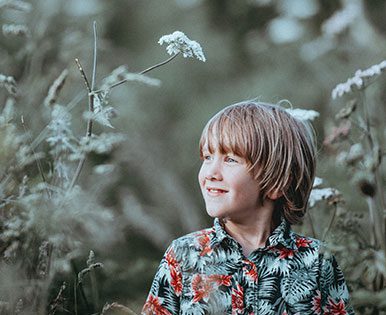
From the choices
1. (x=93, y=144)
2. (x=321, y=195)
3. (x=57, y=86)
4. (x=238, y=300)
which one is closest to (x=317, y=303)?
(x=238, y=300)

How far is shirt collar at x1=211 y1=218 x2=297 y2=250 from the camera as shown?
1.67m

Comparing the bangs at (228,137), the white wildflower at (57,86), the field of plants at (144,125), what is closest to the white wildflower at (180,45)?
the field of plants at (144,125)

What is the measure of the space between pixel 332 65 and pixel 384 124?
343 millimetres

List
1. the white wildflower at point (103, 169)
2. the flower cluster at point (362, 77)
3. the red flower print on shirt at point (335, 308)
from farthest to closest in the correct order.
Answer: the white wildflower at point (103, 169), the flower cluster at point (362, 77), the red flower print on shirt at point (335, 308)

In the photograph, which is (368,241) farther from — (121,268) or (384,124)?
(121,268)

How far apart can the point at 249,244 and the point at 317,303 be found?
18 cm

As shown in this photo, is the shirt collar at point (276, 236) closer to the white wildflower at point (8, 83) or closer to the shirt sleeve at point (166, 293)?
the shirt sleeve at point (166, 293)

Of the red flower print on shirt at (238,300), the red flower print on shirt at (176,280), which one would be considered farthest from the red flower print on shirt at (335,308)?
the red flower print on shirt at (176,280)

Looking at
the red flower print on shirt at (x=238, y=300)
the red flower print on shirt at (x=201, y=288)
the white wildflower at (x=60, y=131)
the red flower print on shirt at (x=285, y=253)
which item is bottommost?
the red flower print on shirt at (x=238, y=300)

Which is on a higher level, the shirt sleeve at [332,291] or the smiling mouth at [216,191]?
the smiling mouth at [216,191]

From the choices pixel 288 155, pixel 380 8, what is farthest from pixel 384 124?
pixel 288 155

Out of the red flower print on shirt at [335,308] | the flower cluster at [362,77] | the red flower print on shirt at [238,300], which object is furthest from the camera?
the flower cluster at [362,77]

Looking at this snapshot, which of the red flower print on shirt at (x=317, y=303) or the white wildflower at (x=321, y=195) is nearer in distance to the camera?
the red flower print on shirt at (x=317, y=303)

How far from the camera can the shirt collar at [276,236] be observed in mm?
1675
